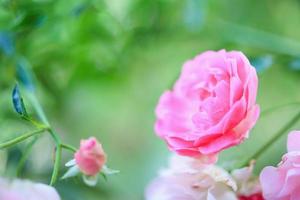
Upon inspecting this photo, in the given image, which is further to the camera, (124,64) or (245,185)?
(124,64)

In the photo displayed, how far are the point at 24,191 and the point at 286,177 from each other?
0.16 m

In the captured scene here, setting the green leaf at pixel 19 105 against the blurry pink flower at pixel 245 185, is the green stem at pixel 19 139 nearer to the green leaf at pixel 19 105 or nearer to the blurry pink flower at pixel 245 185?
the green leaf at pixel 19 105

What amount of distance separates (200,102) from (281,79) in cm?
42

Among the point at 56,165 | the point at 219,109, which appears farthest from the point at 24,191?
the point at 219,109

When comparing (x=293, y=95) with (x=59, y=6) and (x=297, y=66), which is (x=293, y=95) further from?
(x=59, y=6)

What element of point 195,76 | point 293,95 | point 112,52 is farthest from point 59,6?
point 293,95

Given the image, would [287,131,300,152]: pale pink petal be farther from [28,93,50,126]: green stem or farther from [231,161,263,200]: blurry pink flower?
[28,93,50,126]: green stem

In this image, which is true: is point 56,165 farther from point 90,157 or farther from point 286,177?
point 286,177

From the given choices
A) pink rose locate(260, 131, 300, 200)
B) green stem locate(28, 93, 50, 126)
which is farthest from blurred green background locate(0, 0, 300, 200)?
pink rose locate(260, 131, 300, 200)

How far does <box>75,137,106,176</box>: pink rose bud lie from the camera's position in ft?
1.34

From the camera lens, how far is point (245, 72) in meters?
0.39

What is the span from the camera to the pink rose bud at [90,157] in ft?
1.34

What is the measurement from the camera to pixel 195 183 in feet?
1.38

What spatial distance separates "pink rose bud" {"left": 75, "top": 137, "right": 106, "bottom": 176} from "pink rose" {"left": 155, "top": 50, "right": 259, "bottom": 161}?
47mm
